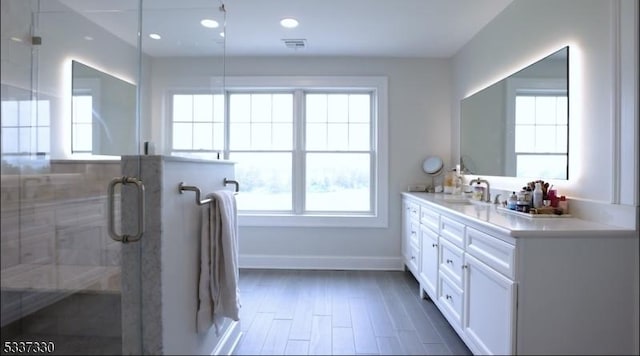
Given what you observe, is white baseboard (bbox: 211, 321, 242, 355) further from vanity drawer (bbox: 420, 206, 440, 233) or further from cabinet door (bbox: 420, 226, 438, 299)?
vanity drawer (bbox: 420, 206, 440, 233)

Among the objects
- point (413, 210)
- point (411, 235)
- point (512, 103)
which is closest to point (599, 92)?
point (512, 103)

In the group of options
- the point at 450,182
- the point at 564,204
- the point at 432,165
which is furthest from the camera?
the point at 432,165

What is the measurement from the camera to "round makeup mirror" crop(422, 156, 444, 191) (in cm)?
371

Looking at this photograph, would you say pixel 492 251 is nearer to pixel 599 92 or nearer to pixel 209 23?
pixel 599 92

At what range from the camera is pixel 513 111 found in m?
2.46

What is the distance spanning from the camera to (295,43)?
3.39 metres

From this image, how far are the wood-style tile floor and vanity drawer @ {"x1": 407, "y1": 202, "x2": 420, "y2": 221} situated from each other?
2.25 ft

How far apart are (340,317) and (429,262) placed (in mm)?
842

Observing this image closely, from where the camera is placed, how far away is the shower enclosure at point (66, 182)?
4.95ft

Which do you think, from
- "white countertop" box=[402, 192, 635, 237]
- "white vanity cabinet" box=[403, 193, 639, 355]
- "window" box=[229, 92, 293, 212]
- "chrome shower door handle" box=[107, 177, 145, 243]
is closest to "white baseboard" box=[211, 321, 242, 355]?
"chrome shower door handle" box=[107, 177, 145, 243]

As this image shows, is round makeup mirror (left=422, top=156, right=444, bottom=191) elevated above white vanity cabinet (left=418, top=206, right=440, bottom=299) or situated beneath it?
elevated above

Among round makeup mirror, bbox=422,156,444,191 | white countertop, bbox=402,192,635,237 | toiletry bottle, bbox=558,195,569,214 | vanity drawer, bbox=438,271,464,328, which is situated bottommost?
vanity drawer, bbox=438,271,464,328

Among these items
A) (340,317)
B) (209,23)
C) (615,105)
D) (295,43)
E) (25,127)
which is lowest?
(340,317)

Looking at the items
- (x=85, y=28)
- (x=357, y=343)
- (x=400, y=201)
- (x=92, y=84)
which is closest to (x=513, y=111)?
(x=400, y=201)
